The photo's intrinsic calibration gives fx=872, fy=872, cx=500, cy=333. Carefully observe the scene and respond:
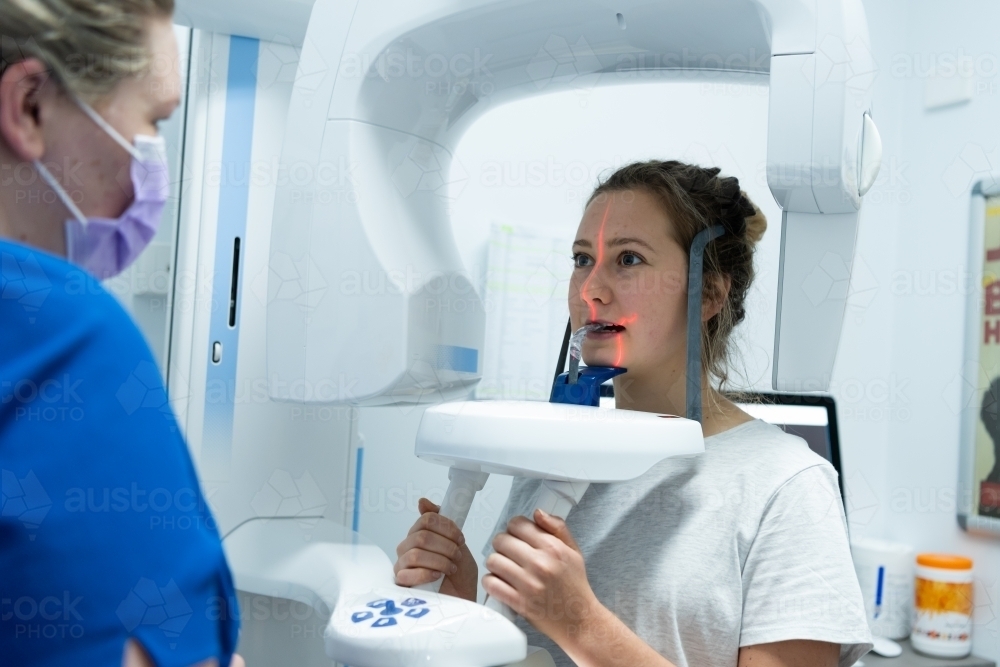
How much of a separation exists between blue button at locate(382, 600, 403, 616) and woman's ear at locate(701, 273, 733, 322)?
50cm

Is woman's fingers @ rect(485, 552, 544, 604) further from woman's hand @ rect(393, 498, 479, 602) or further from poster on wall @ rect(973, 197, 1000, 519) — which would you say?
poster on wall @ rect(973, 197, 1000, 519)

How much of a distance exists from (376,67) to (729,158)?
3.16 ft

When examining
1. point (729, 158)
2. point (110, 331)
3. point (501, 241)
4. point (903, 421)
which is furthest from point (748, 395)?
point (110, 331)

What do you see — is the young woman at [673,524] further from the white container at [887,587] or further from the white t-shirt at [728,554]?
the white container at [887,587]

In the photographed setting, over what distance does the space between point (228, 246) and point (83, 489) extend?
0.54 m

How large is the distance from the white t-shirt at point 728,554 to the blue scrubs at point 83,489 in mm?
518

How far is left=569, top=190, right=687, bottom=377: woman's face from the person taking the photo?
92 centimetres

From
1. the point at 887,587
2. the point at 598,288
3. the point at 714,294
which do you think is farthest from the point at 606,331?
the point at 887,587

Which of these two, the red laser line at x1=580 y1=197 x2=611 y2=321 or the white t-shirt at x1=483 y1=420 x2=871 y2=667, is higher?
the red laser line at x1=580 y1=197 x2=611 y2=321

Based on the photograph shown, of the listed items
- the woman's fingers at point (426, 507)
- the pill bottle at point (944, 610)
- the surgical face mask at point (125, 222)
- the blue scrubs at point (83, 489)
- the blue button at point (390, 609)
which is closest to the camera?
the blue scrubs at point (83, 489)

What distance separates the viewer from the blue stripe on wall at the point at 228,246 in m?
0.88

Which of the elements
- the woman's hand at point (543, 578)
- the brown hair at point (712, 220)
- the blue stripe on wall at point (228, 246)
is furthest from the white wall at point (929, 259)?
the blue stripe on wall at point (228, 246)

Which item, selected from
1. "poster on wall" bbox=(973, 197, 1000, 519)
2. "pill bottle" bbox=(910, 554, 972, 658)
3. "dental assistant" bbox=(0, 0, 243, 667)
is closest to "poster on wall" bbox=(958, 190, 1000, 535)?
"poster on wall" bbox=(973, 197, 1000, 519)

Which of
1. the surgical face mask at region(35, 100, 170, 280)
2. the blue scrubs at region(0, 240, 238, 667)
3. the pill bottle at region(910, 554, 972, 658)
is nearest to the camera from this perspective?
the blue scrubs at region(0, 240, 238, 667)
